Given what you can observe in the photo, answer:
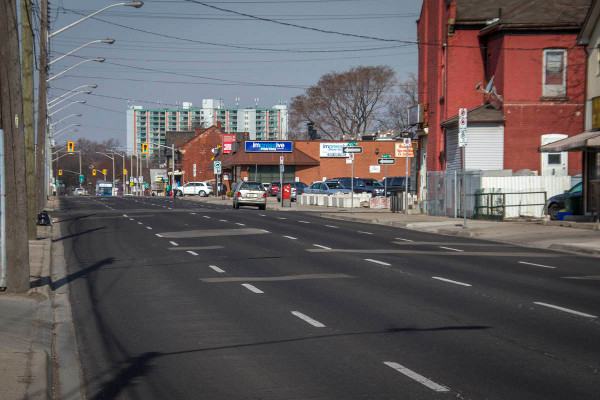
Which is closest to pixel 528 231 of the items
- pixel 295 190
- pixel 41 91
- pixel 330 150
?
pixel 41 91

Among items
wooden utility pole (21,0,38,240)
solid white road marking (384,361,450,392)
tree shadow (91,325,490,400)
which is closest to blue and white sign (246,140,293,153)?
wooden utility pole (21,0,38,240)

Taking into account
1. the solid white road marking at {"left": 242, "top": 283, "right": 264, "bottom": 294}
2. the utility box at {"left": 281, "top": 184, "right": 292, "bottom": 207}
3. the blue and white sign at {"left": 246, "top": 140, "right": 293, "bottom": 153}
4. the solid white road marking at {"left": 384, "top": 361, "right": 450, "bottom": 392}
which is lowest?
the solid white road marking at {"left": 242, "top": 283, "right": 264, "bottom": 294}

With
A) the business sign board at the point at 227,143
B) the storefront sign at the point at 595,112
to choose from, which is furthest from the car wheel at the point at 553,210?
the business sign board at the point at 227,143

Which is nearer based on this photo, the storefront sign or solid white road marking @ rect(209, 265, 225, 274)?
solid white road marking @ rect(209, 265, 225, 274)

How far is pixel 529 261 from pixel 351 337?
10.1 m

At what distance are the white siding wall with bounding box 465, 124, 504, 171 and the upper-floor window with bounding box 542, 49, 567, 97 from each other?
278 cm

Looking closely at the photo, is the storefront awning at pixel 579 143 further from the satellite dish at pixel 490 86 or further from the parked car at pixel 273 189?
the parked car at pixel 273 189

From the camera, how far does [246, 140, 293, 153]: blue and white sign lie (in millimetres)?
88312

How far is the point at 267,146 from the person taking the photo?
89.1 meters

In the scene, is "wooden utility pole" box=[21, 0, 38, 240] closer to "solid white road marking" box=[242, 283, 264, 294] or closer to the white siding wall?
"solid white road marking" box=[242, 283, 264, 294]

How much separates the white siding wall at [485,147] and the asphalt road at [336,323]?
1738 centimetres

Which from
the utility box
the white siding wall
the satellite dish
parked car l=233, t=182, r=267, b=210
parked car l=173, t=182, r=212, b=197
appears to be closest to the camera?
the white siding wall

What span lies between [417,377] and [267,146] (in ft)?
269

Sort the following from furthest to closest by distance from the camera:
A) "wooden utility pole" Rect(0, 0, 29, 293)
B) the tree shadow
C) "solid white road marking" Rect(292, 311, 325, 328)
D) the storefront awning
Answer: the storefront awning < "wooden utility pole" Rect(0, 0, 29, 293) < "solid white road marking" Rect(292, 311, 325, 328) < the tree shadow
